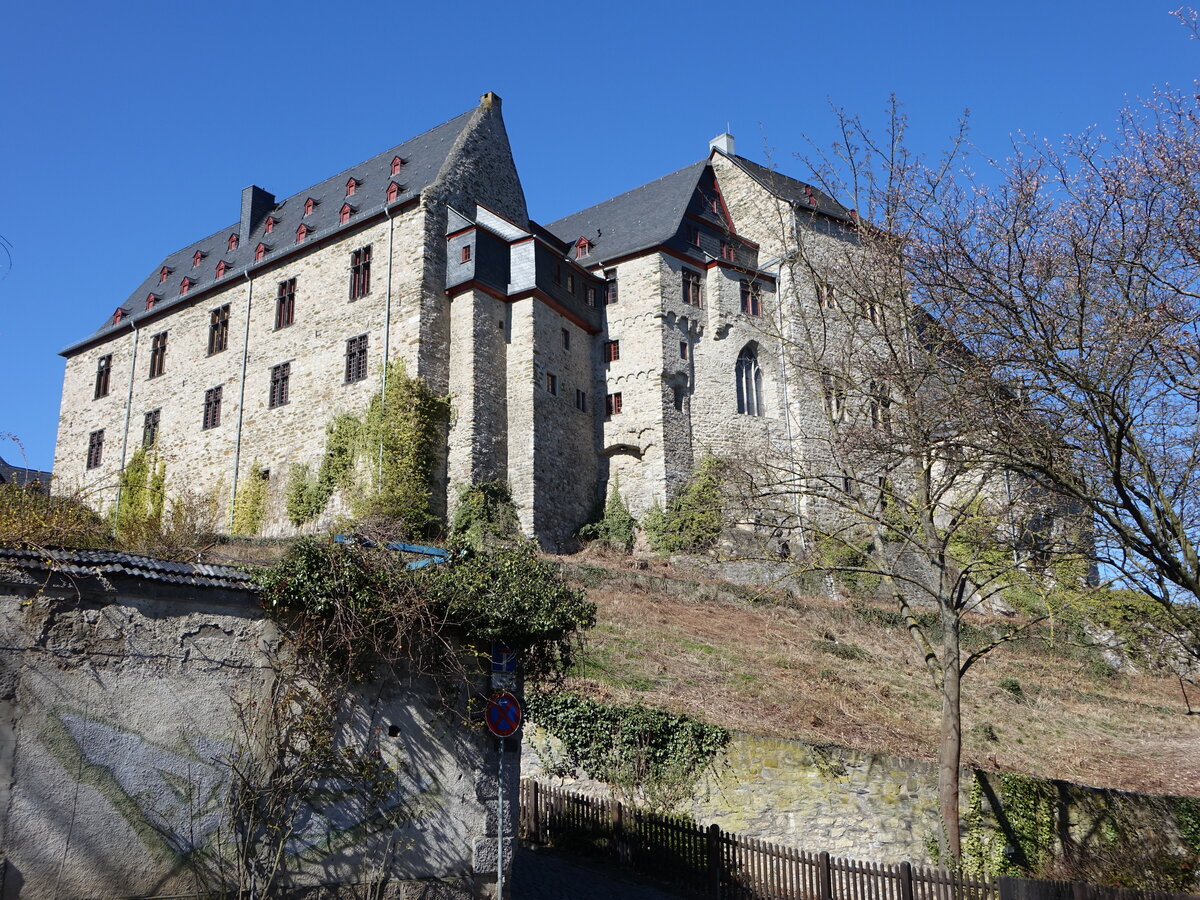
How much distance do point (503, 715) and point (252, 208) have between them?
3263cm

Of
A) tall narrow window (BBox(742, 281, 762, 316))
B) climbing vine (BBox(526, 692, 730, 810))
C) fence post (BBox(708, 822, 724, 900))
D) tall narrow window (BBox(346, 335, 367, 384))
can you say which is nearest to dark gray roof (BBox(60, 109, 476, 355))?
tall narrow window (BBox(346, 335, 367, 384))

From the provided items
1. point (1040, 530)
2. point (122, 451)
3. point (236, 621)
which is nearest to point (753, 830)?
point (1040, 530)

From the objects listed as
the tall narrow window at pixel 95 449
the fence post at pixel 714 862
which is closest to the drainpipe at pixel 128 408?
the tall narrow window at pixel 95 449

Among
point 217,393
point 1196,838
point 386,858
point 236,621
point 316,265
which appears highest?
point 316,265

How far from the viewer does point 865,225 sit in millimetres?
12359

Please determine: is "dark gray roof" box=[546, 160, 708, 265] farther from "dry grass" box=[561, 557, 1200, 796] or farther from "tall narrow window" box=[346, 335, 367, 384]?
"dry grass" box=[561, 557, 1200, 796]

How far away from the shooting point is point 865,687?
789 inches

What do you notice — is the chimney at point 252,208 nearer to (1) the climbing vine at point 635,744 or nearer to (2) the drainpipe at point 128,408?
(2) the drainpipe at point 128,408

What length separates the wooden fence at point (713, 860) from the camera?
32.2 feet

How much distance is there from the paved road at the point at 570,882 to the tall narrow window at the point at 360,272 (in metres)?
21.4

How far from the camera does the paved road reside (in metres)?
10.8

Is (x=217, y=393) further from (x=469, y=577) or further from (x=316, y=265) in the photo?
(x=469, y=577)

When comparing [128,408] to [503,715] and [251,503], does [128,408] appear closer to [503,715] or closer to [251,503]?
[251,503]

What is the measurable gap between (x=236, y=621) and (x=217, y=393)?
27250mm
